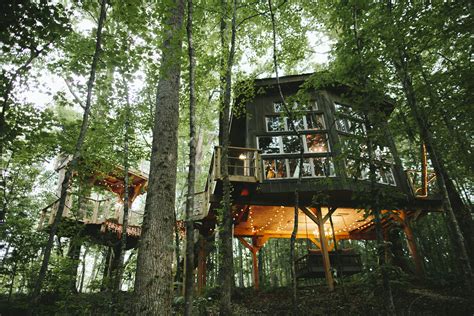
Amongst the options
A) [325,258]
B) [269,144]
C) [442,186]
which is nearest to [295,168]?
[269,144]

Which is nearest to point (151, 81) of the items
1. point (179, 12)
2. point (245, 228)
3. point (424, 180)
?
point (179, 12)

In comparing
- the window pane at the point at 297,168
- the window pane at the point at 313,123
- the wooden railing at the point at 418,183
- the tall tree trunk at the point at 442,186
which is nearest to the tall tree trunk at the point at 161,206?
the tall tree trunk at the point at 442,186

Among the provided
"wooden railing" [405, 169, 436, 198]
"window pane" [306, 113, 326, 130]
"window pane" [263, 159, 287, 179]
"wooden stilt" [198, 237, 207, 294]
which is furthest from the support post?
"wooden stilt" [198, 237, 207, 294]

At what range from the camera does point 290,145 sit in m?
11.3

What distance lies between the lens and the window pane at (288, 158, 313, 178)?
10.6 m

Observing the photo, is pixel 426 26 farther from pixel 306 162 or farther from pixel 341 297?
pixel 341 297

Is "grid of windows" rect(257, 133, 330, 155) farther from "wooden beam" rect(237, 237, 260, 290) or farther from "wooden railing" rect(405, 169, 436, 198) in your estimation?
"wooden beam" rect(237, 237, 260, 290)

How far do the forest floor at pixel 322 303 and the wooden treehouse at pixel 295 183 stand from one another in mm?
1331

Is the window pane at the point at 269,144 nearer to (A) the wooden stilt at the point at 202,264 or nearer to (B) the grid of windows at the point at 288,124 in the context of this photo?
(B) the grid of windows at the point at 288,124

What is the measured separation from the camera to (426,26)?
5633 millimetres

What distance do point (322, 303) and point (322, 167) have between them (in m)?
4.87

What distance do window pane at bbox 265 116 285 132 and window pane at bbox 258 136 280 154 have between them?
46 centimetres

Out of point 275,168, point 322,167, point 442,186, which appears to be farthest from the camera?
point 275,168

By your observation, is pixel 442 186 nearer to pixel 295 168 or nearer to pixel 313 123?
pixel 295 168
